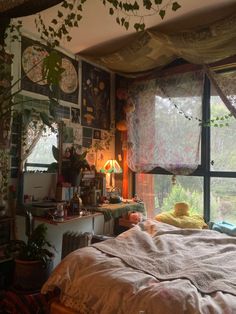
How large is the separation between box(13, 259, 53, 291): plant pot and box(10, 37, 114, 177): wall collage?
1.25 meters

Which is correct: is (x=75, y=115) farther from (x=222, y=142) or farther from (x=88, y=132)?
(x=222, y=142)

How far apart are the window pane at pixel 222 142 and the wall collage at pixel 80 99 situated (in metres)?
1.37

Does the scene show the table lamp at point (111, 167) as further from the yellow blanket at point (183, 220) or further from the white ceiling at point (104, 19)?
the white ceiling at point (104, 19)

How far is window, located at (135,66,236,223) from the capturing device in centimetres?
292

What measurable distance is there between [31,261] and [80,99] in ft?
6.29

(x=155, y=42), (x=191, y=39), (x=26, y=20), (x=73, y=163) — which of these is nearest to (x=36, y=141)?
(x=73, y=163)

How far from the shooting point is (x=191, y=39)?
2398 millimetres

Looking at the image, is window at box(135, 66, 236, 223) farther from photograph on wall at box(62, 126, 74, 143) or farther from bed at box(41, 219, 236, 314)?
photograph on wall at box(62, 126, 74, 143)

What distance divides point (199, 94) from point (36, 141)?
1.85 m

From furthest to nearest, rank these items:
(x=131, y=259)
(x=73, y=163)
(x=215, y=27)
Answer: (x=73, y=163), (x=215, y=27), (x=131, y=259)

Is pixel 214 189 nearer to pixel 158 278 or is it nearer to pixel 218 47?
pixel 218 47

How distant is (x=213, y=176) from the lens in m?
3.03

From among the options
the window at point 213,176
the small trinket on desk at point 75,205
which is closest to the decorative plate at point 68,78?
the small trinket on desk at point 75,205

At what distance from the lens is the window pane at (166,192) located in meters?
3.14
